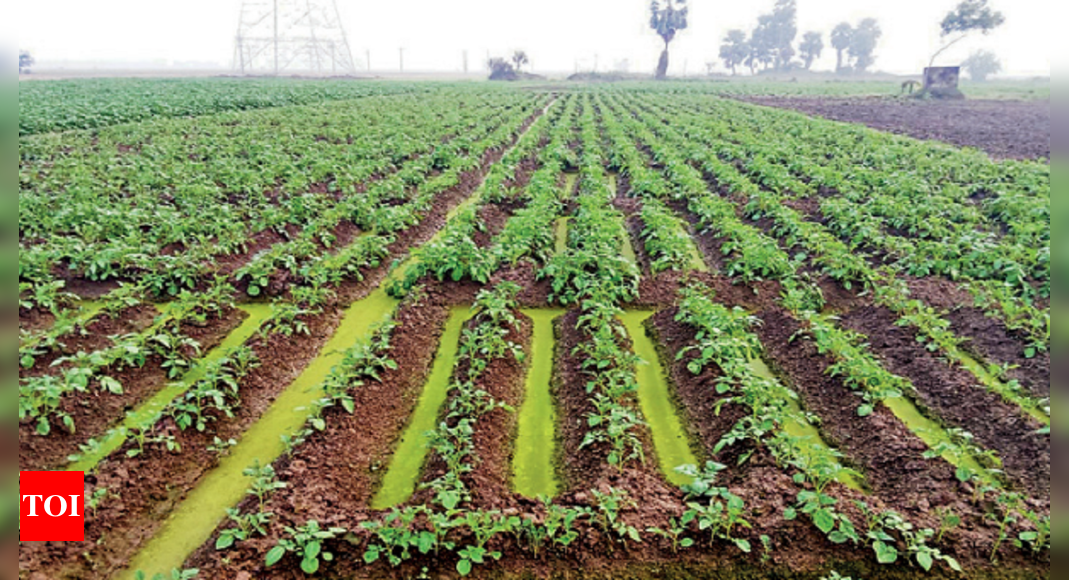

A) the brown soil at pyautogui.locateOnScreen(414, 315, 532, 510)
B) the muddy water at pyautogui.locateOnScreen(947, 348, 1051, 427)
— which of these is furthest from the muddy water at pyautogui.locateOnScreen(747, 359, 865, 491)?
the brown soil at pyautogui.locateOnScreen(414, 315, 532, 510)

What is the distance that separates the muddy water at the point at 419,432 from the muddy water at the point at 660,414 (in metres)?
1.99

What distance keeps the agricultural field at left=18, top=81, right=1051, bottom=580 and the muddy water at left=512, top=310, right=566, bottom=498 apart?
31 mm

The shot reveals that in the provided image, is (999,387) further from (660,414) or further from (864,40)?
(864,40)

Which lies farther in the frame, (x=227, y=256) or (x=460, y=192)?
(x=460, y=192)

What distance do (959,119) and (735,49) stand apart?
105458 millimetres

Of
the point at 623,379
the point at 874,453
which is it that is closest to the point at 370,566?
the point at 623,379

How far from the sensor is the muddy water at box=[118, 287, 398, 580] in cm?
392

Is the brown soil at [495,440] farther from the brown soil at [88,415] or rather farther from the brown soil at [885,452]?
the brown soil at [88,415]

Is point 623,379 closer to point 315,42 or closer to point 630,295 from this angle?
point 630,295

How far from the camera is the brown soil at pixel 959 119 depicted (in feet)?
71.8

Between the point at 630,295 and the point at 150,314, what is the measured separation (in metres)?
6.12

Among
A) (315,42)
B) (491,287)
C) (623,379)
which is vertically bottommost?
(623,379)

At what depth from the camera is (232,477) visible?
4.69 metres

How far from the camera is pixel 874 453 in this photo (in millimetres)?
4883
